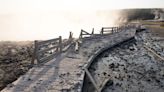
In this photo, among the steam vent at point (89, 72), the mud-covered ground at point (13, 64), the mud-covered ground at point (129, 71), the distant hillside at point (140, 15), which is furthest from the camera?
the distant hillside at point (140, 15)

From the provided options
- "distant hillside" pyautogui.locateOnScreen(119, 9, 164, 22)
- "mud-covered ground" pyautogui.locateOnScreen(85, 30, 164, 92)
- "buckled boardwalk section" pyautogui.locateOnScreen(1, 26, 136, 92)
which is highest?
"distant hillside" pyautogui.locateOnScreen(119, 9, 164, 22)

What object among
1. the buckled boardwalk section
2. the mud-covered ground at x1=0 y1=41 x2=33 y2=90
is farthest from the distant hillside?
the buckled boardwalk section

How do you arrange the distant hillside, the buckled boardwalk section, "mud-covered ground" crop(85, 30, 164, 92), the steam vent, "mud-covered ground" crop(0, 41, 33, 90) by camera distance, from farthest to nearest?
the distant hillside → "mud-covered ground" crop(0, 41, 33, 90) → "mud-covered ground" crop(85, 30, 164, 92) → the steam vent → the buckled boardwalk section

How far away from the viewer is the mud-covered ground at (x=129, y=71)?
39.5 ft

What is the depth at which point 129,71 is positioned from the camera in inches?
573

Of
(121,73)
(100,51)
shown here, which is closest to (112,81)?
(121,73)

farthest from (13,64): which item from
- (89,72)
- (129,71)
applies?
(129,71)

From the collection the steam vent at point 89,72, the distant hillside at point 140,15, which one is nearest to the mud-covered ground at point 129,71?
the steam vent at point 89,72

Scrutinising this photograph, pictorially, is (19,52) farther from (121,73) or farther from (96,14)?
(96,14)

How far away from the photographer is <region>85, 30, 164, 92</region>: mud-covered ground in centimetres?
1205

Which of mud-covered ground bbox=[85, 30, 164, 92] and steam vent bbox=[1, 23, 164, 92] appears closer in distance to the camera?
steam vent bbox=[1, 23, 164, 92]

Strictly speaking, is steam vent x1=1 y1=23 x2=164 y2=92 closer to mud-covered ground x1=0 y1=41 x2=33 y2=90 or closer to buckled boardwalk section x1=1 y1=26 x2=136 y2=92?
buckled boardwalk section x1=1 y1=26 x2=136 y2=92

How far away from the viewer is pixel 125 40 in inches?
965

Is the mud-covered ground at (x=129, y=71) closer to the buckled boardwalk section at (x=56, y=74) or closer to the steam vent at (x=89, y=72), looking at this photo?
the steam vent at (x=89, y=72)
